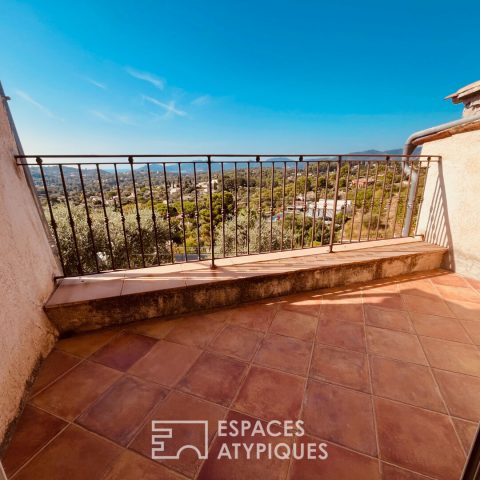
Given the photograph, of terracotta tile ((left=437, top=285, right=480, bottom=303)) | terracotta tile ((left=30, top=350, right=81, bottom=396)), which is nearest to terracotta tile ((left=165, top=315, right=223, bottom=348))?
terracotta tile ((left=30, top=350, right=81, bottom=396))

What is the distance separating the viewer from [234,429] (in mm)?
1199

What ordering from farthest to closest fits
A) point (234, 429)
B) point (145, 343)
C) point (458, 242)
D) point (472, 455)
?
point (458, 242) → point (145, 343) → point (234, 429) → point (472, 455)

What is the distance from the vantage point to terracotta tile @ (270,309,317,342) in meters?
1.92

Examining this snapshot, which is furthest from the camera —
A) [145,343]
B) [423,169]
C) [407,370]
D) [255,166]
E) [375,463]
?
[423,169]

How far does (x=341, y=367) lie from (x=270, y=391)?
529 mm

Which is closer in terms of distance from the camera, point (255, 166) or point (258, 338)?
point (258, 338)

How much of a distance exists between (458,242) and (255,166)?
267cm

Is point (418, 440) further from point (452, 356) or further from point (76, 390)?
point (76, 390)

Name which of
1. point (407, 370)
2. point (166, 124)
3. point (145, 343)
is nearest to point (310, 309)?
point (407, 370)

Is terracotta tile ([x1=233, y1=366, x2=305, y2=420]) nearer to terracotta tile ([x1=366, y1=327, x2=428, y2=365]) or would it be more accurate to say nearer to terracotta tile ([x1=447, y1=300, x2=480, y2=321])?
terracotta tile ([x1=366, y1=327, x2=428, y2=365])

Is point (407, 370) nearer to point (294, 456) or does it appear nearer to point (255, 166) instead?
point (294, 456)

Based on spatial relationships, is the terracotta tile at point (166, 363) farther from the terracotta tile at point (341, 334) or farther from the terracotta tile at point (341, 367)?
the terracotta tile at point (341, 334)

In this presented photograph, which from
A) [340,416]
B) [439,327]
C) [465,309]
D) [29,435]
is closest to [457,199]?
[465,309]

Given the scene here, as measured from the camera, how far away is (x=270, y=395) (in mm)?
1391
